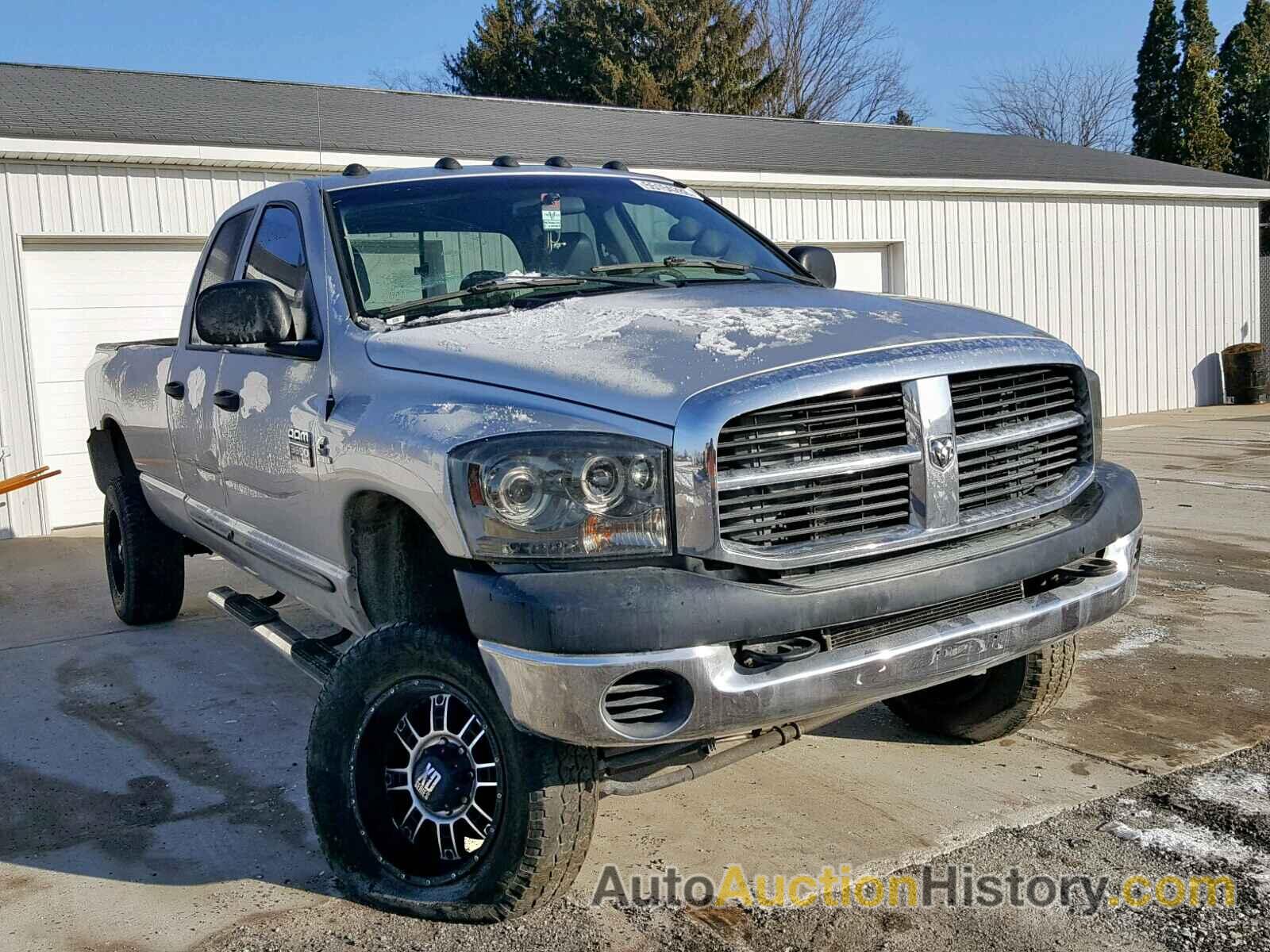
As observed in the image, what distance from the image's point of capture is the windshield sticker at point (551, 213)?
447 cm

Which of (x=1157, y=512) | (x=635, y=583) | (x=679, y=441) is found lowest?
(x=1157, y=512)

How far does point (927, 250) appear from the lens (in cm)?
1592

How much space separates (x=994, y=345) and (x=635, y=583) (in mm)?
1256

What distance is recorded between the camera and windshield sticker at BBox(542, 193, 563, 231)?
4.47 metres

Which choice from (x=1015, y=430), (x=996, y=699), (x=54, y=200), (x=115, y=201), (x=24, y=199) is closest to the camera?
(x=1015, y=430)

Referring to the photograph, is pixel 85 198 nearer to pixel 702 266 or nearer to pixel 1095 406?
pixel 702 266

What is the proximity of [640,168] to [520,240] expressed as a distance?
949 cm

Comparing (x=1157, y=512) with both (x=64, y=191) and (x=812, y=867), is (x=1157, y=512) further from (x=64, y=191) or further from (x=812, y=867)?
(x=64, y=191)

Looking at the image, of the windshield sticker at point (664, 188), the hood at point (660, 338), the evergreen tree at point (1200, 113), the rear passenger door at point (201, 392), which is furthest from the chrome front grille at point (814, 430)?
the evergreen tree at point (1200, 113)

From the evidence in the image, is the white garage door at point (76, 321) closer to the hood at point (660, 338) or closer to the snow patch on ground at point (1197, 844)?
the hood at point (660, 338)

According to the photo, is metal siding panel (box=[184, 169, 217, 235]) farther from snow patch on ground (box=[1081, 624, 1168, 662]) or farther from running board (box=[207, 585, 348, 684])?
snow patch on ground (box=[1081, 624, 1168, 662])

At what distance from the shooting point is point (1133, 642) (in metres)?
5.77

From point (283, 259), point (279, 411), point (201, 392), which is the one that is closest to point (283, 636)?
point (279, 411)

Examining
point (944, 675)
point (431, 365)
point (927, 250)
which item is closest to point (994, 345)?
point (944, 675)
